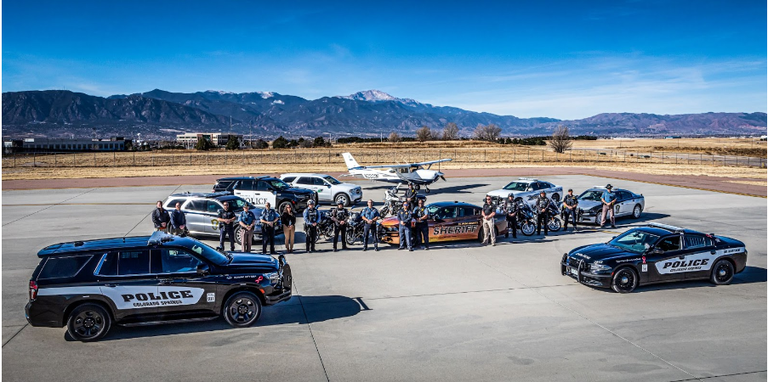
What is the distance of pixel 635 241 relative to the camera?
12.6m

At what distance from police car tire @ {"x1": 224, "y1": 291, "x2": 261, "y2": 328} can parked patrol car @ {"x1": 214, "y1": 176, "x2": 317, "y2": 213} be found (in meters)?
12.6

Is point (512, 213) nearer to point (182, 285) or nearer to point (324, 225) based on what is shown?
point (324, 225)

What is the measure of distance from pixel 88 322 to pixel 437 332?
19.4 feet

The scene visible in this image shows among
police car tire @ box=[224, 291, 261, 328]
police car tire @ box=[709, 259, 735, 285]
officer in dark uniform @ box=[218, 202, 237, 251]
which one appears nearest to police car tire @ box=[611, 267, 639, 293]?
police car tire @ box=[709, 259, 735, 285]

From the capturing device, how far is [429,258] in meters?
Answer: 15.0

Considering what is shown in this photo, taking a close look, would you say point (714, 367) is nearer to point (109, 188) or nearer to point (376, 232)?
Answer: point (376, 232)

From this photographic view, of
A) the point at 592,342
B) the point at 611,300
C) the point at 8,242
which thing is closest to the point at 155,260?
the point at 592,342

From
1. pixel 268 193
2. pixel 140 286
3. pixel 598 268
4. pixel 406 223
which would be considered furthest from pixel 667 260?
pixel 268 193

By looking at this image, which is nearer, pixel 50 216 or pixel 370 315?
pixel 370 315

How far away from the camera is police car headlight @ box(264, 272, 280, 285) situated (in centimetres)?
973

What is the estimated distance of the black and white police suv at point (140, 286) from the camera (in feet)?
28.6

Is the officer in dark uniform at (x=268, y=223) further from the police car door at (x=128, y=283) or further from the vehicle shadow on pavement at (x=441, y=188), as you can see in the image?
the vehicle shadow on pavement at (x=441, y=188)

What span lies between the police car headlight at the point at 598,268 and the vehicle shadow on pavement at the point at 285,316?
16.7 ft

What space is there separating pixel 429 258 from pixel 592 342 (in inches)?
261
